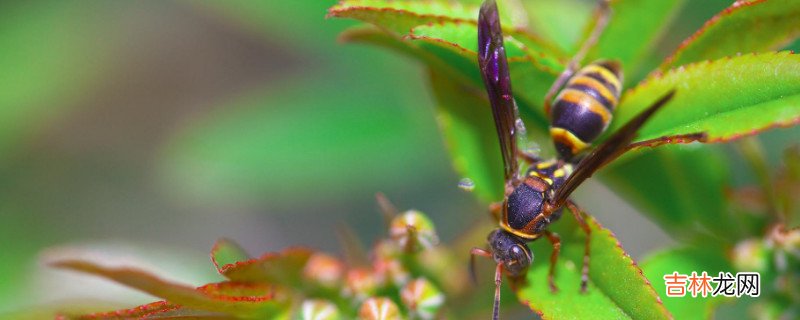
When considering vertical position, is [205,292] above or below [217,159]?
below

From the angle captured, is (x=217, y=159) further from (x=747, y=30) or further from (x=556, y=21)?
(x=747, y=30)

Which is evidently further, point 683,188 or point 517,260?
point 683,188

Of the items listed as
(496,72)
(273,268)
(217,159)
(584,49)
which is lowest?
(273,268)

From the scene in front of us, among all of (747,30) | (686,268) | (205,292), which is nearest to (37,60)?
(205,292)

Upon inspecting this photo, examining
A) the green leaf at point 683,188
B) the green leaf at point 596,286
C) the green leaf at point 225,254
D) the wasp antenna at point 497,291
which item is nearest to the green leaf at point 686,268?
the green leaf at point 683,188

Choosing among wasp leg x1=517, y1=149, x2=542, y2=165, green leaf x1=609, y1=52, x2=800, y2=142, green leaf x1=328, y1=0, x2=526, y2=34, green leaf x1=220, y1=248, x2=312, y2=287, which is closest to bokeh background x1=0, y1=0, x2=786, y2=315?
green leaf x1=220, y1=248, x2=312, y2=287

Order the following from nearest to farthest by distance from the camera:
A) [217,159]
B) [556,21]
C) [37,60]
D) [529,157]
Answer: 1. [529,157]
2. [556,21]
3. [217,159]
4. [37,60]

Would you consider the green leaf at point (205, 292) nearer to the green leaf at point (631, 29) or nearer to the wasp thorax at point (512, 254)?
the wasp thorax at point (512, 254)
